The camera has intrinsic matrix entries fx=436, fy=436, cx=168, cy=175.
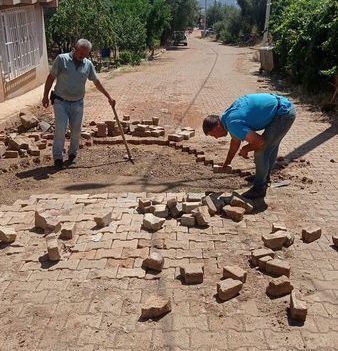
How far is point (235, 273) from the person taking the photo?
3.69m

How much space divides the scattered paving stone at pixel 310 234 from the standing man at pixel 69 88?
12.0ft

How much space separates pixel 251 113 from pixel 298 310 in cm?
223

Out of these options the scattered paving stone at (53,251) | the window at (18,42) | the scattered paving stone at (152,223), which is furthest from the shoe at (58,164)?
the window at (18,42)

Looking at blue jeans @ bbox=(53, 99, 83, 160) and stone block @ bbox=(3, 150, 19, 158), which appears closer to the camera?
blue jeans @ bbox=(53, 99, 83, 160)

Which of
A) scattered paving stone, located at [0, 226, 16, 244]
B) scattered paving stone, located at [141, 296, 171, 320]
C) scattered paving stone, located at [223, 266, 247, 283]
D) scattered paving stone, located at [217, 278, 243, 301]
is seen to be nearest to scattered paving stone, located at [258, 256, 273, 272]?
scattered paving stone, located at [223, 266, 247, 283]

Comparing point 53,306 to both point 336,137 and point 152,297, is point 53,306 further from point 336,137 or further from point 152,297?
point 336,137

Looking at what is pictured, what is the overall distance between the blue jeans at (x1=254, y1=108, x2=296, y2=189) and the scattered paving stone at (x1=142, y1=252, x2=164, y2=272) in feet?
6.29

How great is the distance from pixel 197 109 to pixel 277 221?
263 inches

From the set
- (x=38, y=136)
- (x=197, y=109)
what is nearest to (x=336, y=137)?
(x=197, y=109)

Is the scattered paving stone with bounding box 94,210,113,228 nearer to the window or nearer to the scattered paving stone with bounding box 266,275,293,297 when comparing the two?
the scattered paving stone with bounding box 266,275,293,297

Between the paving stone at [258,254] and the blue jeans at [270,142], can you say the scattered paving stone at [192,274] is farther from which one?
the blue jeans at [270,142]

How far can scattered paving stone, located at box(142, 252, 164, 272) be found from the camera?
12.8 ft

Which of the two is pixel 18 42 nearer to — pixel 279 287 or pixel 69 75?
pixel 69 75

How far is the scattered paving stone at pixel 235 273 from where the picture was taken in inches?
145
